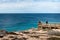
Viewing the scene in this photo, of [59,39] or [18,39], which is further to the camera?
[18,39]

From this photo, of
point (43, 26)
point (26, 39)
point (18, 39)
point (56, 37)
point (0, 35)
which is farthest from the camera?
point (43, 26)

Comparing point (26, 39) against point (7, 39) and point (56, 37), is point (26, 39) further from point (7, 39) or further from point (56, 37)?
point (56, 37)

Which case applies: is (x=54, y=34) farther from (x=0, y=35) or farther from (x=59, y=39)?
(x=0, y=35)

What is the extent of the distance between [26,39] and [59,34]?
6.71 m

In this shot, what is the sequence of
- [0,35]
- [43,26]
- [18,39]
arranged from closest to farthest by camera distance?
[18,39]
[0,35]
[43,26]

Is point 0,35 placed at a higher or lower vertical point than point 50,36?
lower

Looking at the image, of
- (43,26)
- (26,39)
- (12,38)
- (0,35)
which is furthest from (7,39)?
(43,26)

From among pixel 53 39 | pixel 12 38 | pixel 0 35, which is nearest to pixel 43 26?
pixel 0 35

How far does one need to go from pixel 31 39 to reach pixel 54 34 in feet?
21.8

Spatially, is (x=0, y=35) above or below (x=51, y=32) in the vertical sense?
below

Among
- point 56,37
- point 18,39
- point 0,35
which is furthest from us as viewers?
point 0,35

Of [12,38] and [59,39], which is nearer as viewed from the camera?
[59,39]

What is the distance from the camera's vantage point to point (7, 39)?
Answer: 12.9 meters

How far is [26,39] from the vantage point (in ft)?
43.6
